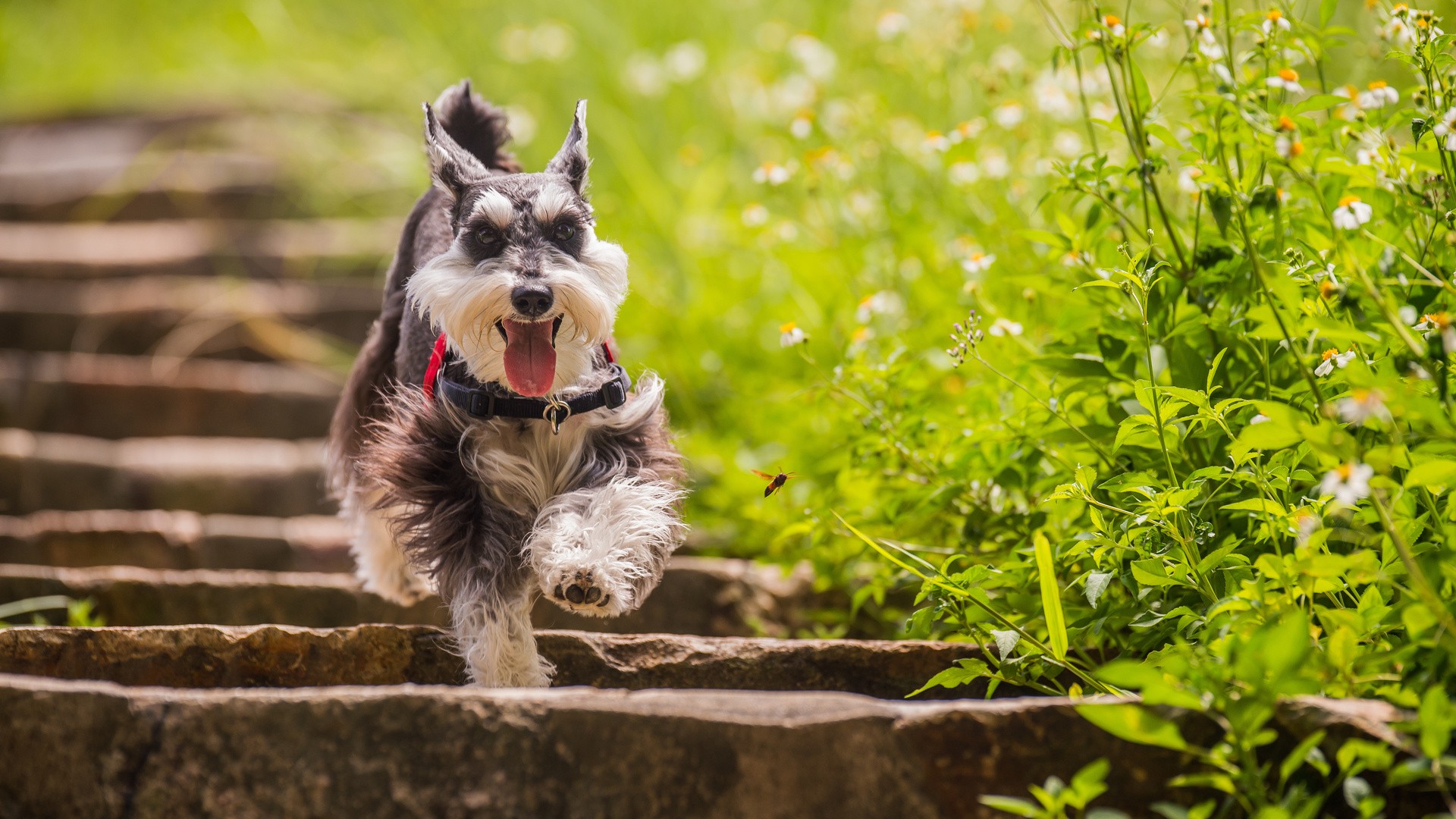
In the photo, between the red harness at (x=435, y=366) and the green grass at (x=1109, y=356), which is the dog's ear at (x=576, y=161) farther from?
the green grass at (x=1109, y=356)

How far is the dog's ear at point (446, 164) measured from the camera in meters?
2.33

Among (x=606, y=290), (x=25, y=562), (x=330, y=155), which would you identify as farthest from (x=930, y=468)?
(x=330, y=155)

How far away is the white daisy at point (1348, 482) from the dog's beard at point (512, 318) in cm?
132

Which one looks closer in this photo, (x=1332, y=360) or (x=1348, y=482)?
(x=1348, y=482)

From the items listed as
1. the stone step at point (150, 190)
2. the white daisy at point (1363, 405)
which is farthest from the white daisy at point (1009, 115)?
the stone step at point (150, 190)

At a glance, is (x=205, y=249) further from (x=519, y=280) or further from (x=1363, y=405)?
(x=1363, y=405)

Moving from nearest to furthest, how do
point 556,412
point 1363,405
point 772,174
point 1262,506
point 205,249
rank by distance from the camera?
point 1363,405
point 1262,506
point 556,412
point 772,174
point 205,249

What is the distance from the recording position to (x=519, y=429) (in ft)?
7.84

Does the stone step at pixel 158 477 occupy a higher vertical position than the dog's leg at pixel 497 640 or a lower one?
higher

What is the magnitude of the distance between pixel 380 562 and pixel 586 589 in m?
1.08

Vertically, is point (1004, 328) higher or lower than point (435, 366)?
lower

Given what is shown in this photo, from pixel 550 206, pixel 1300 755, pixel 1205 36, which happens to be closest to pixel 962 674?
pixel 1300 755

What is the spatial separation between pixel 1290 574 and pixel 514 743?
3.89ft

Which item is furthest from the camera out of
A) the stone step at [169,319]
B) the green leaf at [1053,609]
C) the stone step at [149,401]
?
the stone step at [169,319]
